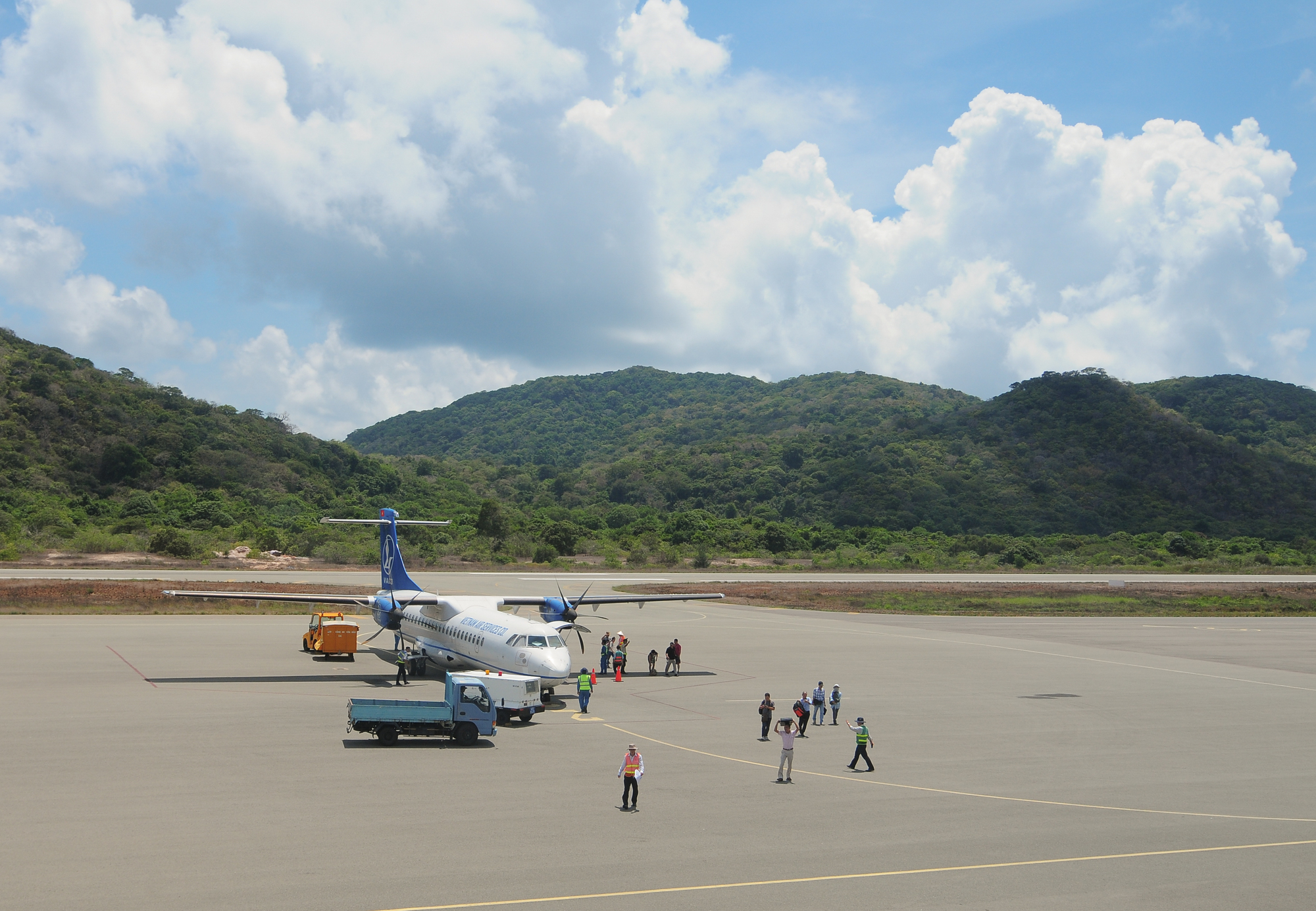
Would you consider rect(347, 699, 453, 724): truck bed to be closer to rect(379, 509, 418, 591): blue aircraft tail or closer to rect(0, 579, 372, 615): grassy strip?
rect(379, 509, 418, 591): blue aircraft tail

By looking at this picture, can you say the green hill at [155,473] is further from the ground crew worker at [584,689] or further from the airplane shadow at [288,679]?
the ground crew worker at [584,689]

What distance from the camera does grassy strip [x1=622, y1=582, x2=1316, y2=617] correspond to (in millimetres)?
61719

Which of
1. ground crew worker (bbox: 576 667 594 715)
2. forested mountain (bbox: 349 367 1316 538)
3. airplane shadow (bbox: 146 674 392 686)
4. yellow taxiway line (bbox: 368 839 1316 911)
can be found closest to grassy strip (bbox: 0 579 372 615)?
airplane shadow (bbox: 146 674 392 686)

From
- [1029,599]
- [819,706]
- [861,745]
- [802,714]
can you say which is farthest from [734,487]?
[861,745]

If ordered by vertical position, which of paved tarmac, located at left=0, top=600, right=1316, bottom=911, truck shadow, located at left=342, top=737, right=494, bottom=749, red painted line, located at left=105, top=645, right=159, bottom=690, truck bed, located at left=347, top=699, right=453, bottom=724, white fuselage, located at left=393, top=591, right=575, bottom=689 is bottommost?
red painted line, located at left=105, top=645, right=159, bottom=690

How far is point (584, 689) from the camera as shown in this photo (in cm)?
2570

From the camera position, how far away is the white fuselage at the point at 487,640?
26.1m

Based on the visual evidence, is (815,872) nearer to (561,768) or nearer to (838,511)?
(561,768)

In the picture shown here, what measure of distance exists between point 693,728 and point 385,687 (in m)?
11.5

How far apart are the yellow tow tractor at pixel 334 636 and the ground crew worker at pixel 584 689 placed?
14.0m

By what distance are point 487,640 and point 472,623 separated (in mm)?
1620

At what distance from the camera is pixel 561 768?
62.5 feet

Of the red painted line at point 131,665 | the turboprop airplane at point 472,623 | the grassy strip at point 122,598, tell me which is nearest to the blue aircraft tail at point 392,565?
the turboprop airplane at point 472,623

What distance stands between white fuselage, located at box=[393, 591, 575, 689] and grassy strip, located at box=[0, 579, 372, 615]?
18.9m
